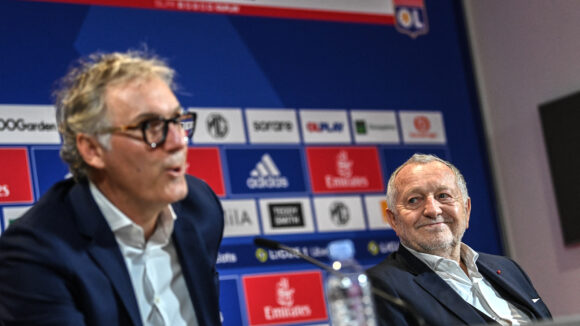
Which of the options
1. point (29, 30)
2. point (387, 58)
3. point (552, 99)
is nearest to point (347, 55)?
point (387, 58)

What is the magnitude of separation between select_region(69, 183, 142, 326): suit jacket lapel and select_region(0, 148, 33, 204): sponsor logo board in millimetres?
2341

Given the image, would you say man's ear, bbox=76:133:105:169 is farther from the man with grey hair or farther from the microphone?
the man with grey hair

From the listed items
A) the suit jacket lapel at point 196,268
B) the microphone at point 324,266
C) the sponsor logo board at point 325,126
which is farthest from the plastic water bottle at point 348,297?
the sponsor logo board at point 325,126

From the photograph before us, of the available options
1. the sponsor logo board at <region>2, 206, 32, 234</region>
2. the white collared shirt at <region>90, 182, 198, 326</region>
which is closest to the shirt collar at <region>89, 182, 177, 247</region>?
the white collared shirt at <region>90, 182, 198, 326</region>

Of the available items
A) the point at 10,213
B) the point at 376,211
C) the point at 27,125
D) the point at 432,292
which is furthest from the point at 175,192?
the point at 376,211

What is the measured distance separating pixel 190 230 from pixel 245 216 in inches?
105

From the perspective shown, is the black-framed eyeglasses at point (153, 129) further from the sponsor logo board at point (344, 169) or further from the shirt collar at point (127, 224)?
the sponsor logo board at point (344, 169)

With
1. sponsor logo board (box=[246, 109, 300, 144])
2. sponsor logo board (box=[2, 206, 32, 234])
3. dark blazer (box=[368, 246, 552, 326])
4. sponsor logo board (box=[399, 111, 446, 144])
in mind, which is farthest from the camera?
sponsor logo board (box=[399, 111, 446, 144])

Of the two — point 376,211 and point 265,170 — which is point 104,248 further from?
point 376,211

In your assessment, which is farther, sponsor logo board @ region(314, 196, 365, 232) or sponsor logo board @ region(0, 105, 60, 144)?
sponsor logo board @ region(314, 196, 365, 232)

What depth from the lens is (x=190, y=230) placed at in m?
2.51

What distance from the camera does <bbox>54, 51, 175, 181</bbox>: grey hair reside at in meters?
2.33

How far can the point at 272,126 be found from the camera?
5.42 m

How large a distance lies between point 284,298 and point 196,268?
9.04 feet
